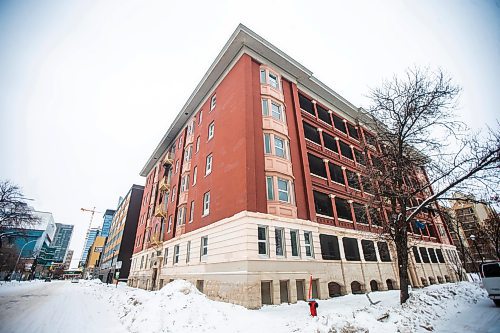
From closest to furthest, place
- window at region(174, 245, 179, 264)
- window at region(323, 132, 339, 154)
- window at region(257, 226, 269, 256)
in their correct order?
window at region(257, 226, 269, 256), window at region(174, 245, 179, 264), window at region(323, 132, 339, 154)

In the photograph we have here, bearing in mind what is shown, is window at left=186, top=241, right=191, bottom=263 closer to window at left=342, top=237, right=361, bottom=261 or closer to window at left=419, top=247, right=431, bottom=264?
window at left=342, top=237, right=361, bottom=261

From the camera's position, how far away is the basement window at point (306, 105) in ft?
80.5

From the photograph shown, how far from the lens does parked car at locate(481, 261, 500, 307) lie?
1151 centimetres

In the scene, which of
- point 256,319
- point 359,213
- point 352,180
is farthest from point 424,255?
point 256,319

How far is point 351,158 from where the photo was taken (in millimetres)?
26719

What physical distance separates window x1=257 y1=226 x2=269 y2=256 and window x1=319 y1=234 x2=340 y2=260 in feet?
19.2

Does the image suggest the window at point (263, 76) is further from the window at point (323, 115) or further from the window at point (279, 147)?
the window at point (323, 115)

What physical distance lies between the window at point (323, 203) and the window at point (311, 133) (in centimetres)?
591

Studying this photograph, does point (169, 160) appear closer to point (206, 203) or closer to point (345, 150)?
point (206, 203)

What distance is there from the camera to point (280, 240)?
14984 millimetres

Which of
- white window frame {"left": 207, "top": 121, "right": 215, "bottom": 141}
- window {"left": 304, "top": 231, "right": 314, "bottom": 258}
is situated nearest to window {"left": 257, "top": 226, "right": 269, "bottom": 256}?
window {"left": 304, "top": 231, "right": 314, "bottom": 258}

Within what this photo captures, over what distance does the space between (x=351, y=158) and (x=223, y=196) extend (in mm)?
17404

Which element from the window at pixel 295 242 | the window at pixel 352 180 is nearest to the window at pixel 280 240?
the window at pixel 295 242

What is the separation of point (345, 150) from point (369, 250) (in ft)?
36.8
